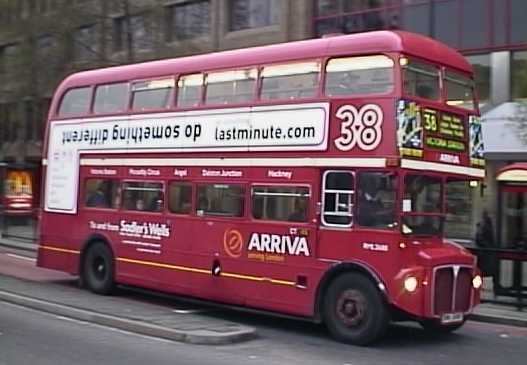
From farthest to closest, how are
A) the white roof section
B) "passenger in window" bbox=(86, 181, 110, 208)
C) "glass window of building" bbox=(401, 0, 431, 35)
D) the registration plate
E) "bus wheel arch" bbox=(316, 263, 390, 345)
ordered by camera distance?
"glass window of building" bbox=(401, 0, 431, 35), the white roof section, "passenger in window" bbox=(86, 181, 110, 208), the registration plate, "bus wheel arch" bbox=(316, 263, 390, 345)

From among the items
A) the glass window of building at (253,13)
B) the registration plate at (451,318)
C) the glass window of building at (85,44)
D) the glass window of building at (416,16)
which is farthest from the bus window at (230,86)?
the glass window of building at (253,13)

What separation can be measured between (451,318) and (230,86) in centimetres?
509

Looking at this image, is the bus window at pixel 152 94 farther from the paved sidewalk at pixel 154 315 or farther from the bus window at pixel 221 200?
the paved sidewalk at pixel 154 315

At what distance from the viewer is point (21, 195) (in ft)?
95.7

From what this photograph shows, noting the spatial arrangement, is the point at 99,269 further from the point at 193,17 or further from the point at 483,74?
the point at 193,17

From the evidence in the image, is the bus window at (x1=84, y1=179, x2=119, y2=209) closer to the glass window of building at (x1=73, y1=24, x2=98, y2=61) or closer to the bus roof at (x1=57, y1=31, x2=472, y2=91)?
the bus roof at (x1=57, y1=31, x2=472, y2=91)

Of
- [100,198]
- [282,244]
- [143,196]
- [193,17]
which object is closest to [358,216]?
[282,244]

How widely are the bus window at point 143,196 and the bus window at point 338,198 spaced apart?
3.78m

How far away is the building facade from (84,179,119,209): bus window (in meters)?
10.1

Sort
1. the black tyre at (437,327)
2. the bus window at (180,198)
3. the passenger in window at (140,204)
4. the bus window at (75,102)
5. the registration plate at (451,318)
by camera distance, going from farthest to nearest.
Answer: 1. the bus window at (75,102)
2. the passenger in window at (140,204)
3. the bus window at (180,198)
4. the black tyre at (437,327)
5. the registration plate at (451,318)

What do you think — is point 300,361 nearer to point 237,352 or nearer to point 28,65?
point 237,352

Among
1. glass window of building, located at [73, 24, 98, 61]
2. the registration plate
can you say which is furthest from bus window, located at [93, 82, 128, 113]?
glass window of building, located at [73, 24, 98, 61]

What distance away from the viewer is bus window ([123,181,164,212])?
1458 centimetres

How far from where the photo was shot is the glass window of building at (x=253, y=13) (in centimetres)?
3191
